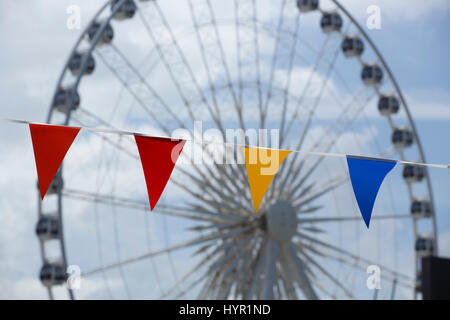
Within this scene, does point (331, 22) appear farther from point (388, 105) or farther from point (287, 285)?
point (287, 285)

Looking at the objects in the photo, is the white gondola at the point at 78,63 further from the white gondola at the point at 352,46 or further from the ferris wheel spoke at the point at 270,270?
the white gondola at the point at 352,46

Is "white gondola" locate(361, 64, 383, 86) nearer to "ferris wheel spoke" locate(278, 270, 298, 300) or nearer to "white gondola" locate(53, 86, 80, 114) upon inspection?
"ferris wheel spoke" locate(278, 270, 298, 300)

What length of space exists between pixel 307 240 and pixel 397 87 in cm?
692

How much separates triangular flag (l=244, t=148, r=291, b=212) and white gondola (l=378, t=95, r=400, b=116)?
16.0 metres

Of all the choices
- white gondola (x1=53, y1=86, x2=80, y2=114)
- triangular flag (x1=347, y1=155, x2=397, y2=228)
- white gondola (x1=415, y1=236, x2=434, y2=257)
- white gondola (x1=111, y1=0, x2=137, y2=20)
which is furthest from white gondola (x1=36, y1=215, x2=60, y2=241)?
white gondola (x1=415, y1=236, x2=434, y2=257)

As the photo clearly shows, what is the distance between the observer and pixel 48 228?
64.6ft

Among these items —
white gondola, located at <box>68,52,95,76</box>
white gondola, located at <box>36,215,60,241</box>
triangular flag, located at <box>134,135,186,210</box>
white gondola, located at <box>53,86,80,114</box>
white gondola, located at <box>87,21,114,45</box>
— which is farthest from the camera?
white gondola, located at <box>87,21,114,45</box>

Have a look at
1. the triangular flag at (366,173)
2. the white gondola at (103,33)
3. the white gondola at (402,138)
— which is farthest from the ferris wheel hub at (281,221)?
the triangular flag at (366,173)

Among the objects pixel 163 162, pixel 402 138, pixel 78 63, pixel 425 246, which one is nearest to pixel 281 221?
pixel 78 63

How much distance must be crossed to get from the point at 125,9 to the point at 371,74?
25.4ft

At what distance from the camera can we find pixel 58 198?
19641 mm

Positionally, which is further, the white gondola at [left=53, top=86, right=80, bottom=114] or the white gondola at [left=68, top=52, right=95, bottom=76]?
the white gondola at [left=68, top=52, right=95, bottom=76]

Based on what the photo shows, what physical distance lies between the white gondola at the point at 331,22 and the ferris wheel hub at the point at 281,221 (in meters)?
6.76

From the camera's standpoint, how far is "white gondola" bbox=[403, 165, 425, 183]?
2661 centimetres
